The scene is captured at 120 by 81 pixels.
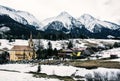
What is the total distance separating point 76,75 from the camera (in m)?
81.2

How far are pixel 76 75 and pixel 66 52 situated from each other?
8830 cm

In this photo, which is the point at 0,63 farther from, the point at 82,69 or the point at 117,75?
the point at 117,75

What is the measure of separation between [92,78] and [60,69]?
2351cm

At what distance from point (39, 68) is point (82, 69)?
1477cm

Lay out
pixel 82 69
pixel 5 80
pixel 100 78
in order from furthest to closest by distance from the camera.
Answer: pixel 82 69 < pixel 100 78 < pixel 5 80

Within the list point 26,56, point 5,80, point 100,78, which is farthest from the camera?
point 26,56

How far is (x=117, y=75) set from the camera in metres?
70.0

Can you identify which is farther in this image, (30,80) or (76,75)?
(76,75)

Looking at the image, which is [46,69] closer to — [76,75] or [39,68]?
[39,68]

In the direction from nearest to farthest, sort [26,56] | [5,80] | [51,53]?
[5,80], [51,53], [26,56]

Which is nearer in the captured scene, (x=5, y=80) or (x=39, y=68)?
(x=5, y=80)

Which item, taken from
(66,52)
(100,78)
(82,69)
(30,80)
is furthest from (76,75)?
(66,52)

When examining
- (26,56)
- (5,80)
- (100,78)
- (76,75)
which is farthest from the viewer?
(26,56)

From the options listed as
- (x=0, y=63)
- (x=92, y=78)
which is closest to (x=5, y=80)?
(x=92, y=78)
